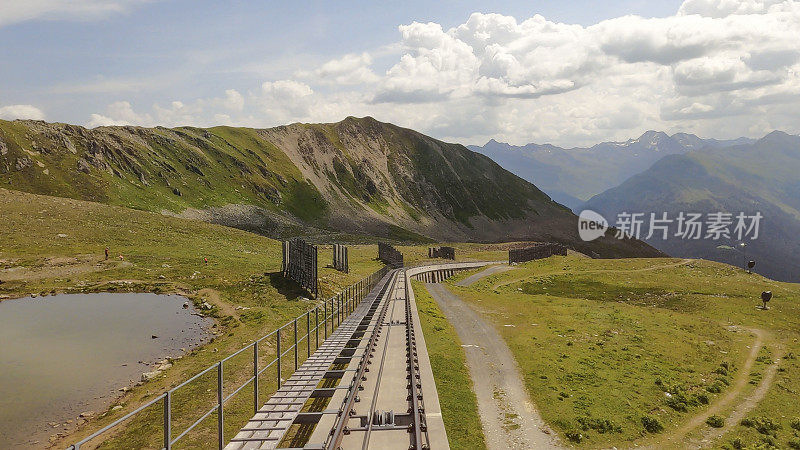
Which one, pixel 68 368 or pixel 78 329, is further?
pixel 78 329

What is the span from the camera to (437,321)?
34.3 meters

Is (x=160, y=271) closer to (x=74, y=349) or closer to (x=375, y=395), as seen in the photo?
(x=74, y=349)

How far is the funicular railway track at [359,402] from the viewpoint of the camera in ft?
41.0

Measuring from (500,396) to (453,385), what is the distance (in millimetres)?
2128

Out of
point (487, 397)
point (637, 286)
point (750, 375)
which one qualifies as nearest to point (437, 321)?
point (487, 397)

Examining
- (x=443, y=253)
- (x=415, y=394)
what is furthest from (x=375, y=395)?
(x=443, y=253)

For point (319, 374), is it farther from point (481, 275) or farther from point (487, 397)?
point (481, 275)

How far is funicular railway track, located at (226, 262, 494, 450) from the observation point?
12508mm

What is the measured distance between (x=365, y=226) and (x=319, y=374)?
156m

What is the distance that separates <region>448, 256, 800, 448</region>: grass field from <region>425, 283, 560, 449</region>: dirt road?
2.28ft

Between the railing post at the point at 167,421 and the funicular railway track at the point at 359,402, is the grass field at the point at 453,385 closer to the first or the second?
the funicular railway track at the point at 359,402

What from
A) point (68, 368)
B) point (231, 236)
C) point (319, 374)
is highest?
point (231, 236)

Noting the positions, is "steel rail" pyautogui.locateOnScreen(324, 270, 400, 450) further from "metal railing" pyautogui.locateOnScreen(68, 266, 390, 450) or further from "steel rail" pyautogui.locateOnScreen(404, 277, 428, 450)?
"metal railing" pyautogui.locateOnScreen(68, 266, 390, 450)

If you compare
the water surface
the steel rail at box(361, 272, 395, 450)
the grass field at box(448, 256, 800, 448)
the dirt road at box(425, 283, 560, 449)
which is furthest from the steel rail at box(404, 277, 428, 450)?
the water surface
